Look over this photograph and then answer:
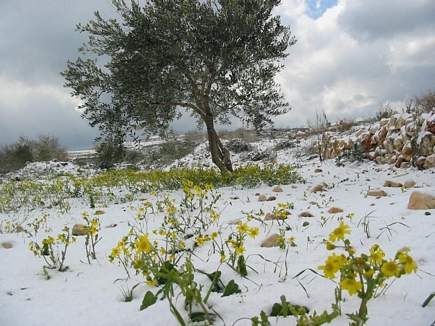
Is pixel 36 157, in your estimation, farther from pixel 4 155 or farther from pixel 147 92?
pixel 147 92

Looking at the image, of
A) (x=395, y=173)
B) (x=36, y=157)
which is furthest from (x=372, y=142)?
(x=36, y=157)

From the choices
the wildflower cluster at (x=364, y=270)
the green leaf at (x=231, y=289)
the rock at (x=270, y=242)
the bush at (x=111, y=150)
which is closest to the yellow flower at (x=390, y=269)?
the wildflower cluster at (x=364, y=270)

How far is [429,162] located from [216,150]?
6.16 meters

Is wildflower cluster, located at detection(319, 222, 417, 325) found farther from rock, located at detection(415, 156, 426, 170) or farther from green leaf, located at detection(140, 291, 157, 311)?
rock, located at detection(415, 156, 426, 170)

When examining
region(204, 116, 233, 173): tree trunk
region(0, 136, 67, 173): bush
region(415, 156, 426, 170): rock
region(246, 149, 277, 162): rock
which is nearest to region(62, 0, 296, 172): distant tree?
region(204, 116, 233, 173): tree trunk

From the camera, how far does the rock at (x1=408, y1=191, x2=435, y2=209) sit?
4.21m

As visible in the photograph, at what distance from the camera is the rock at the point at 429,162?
9.09m

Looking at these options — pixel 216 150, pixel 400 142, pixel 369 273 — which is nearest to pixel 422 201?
pixel 369 273

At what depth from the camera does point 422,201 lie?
4.26m

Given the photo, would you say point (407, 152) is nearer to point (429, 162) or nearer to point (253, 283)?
point (429, 162)

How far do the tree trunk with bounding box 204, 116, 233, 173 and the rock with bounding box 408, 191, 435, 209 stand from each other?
24.8 feet

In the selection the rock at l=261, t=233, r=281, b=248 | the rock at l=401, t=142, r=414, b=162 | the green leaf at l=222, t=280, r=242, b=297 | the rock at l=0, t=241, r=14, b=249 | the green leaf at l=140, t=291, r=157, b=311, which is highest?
the rock at l=401, t=142, r=414, b=162

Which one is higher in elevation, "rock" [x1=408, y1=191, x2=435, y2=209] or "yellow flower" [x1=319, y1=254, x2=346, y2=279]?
"yellow flower" [x1=319, y1=254, x2=346, y2=279]

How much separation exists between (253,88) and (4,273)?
29.0 feet
